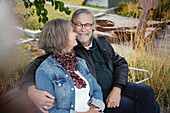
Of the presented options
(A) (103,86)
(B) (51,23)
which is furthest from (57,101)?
(A) (103,86)

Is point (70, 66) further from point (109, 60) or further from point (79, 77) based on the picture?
point (109, 60)

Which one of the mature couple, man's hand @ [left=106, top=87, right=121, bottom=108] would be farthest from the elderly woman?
man's hand @ [left=106, top=87, right=121, bottom=108]

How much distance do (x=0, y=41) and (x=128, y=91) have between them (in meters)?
1.76

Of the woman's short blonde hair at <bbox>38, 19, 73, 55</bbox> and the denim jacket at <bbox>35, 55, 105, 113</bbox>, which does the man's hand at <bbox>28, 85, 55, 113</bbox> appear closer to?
the denim jacket at <bbox>35, 55, 105, 113</bbox>

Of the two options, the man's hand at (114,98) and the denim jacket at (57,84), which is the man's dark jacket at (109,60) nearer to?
the man's hand at (114,98)

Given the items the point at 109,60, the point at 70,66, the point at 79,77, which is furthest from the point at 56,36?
Answer: the point at 109,60

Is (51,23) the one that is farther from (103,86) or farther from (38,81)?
(103,86)

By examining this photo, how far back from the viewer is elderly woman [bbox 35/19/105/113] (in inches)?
49.4

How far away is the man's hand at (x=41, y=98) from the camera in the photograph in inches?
45.1

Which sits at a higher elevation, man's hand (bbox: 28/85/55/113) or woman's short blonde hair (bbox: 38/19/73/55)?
woman's short blonde hair (bbox: 38/19/73/55)

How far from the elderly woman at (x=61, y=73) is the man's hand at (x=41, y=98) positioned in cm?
5

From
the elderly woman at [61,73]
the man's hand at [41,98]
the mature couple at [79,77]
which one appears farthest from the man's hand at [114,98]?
the man's hand at [41,98]

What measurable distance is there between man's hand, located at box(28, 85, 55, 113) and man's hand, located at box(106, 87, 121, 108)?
712 millimetres

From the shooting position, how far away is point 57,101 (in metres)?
1.28
